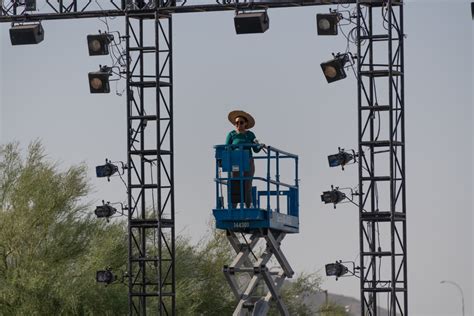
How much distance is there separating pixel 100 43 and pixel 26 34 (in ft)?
4.24

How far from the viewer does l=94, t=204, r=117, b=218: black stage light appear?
33125 mm

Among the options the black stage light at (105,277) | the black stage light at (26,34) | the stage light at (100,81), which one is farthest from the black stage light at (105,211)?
the black stage light at (26,34)

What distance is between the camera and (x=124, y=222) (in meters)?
43.7

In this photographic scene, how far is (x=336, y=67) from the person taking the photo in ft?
103

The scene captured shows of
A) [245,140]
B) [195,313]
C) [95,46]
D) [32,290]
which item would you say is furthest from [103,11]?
[195,313]

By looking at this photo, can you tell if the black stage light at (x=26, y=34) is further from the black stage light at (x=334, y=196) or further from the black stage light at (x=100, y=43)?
the black stage light at (x=334, y=196)

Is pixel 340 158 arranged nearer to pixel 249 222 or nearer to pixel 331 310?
pixel 249 222

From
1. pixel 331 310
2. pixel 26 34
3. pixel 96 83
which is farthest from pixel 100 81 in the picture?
pixel 331 310

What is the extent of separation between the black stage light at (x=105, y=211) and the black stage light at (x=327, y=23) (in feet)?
16.2

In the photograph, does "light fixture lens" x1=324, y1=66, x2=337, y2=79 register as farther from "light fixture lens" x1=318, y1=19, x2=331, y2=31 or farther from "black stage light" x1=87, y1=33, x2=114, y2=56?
"black stage light" x1=87, y1=33, x2=114, y2=56

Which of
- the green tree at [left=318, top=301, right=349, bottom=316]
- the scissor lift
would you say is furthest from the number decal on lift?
the green tree at [left=318, top=301, right=349, bottom=316]

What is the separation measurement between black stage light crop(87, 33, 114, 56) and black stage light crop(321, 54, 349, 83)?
4.04 metres

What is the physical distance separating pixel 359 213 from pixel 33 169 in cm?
1319

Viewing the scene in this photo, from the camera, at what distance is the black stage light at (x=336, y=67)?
3144 cm
